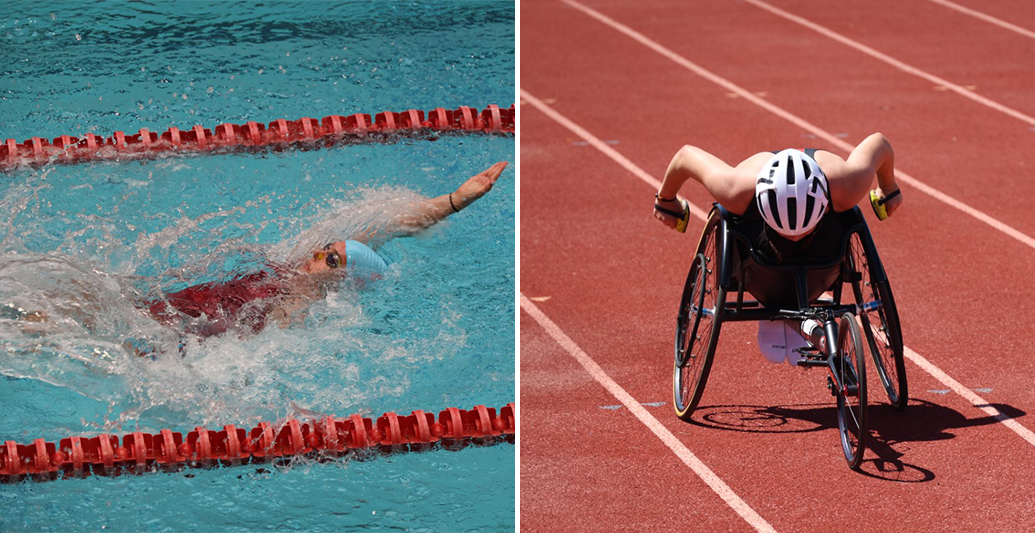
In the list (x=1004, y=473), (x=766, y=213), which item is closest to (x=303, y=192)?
(x=766, y=213)

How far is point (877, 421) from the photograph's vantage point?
527cm

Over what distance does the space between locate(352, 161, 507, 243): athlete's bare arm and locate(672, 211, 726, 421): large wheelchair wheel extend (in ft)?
5.91

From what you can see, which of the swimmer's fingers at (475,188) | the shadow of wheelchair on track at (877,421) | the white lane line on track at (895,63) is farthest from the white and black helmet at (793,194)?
the white lane line on track at (895,63)

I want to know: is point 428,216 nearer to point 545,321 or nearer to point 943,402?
point 545,321

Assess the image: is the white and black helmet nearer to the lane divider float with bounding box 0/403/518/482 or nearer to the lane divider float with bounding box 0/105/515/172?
the lane divider float with bounding box 0/403/518/482

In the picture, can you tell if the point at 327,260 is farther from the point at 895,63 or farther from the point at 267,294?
the point at 895,63

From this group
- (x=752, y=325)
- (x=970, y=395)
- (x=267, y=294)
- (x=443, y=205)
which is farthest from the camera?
(x=443, y=205)

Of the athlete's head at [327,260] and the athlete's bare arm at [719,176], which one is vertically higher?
the athlete's bare arm at [719,176]

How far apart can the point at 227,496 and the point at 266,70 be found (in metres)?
5.86

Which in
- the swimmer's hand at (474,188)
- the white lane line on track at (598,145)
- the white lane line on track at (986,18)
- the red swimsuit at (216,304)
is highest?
the swimmer's hand at (474,188)

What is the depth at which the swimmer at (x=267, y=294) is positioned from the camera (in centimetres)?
621

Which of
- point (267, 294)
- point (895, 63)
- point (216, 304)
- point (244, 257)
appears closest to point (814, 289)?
point (267, 294)

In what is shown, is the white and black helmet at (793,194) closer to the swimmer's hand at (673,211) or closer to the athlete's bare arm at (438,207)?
the swimmer's hand at (673,211)

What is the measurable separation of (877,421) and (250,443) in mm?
2870
